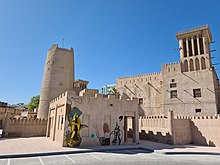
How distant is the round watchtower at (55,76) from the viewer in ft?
93.6

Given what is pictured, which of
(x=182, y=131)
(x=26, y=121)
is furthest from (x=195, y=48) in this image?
(x=26, y=121)

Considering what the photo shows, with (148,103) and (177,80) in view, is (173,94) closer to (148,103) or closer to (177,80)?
(177,80)

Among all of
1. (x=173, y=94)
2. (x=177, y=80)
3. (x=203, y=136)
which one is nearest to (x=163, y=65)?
(x=177, y=80)

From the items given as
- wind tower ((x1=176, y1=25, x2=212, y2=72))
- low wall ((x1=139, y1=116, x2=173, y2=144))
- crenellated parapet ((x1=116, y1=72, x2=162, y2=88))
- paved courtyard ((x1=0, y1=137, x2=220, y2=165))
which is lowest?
paved courtyard ((x1=0, y1=137, x2=220, y2=165))

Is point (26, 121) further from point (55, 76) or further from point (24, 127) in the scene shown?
point (55, 76)

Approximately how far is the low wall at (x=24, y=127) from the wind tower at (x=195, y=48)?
83.4ft

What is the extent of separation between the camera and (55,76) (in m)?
29.6

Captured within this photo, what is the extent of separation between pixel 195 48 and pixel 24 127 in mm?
31012

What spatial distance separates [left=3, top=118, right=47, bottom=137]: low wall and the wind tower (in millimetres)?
25428

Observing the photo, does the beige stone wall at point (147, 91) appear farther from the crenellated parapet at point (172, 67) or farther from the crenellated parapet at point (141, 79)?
the crenellated parapet at point (172, 67)

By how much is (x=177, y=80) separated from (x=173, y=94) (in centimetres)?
261

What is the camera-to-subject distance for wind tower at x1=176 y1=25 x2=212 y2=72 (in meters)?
27.7

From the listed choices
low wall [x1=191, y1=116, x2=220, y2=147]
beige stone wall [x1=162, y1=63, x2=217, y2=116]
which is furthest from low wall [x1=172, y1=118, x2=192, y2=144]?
beige stone wall [x1=162, y1=63, x2=217, y2=116]

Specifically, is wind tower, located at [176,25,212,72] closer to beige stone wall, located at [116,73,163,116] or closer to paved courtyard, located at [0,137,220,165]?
beige stone wall, located at [116,73,163,116]
